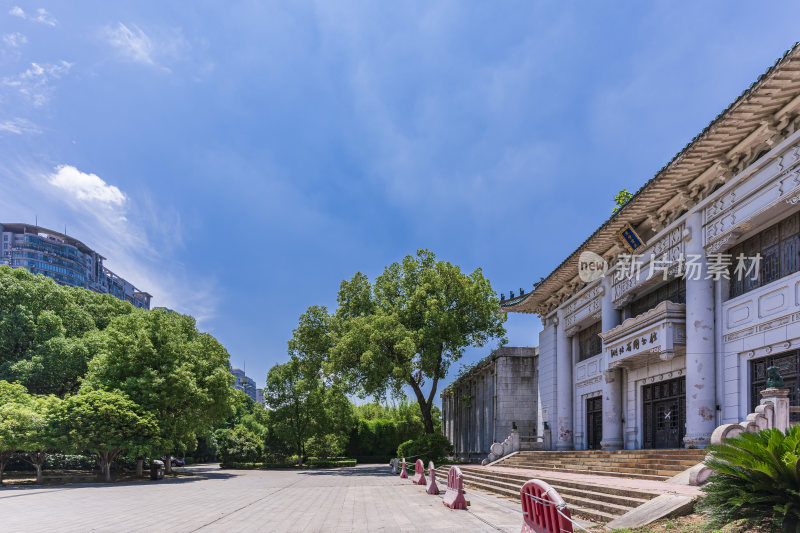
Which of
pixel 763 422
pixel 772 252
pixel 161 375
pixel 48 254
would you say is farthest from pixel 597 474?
→ pixel 48 254

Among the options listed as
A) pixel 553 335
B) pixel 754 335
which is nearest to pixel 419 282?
pixel 553 335

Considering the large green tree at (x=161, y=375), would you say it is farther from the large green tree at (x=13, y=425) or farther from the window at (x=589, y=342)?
the window at (x=589, y=342)

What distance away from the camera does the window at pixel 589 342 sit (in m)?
21.3

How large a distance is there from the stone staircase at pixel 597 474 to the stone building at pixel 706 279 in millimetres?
1373

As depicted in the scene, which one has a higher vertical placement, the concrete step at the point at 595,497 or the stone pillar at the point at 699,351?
the stone pillar at the point at 699,351

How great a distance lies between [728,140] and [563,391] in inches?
534

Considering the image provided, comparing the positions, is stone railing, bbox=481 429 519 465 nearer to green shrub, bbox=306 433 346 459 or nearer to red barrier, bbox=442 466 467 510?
red barrier, bbox=442 466 467 510

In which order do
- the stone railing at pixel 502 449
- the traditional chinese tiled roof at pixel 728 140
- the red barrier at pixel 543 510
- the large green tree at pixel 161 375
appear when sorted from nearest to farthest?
the red barrier at pixel 543 510
the traditional chinese tiled roof at pixel 728 140
the stone railing at pixel 502 449
the large green tree at pixel 161 375

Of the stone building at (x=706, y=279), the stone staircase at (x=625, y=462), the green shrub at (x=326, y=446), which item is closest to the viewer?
the stone building at (x=706, y=279)

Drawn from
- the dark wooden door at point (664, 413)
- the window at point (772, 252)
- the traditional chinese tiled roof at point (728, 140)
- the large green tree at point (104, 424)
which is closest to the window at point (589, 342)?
the dark wooden door at point (664, 413)

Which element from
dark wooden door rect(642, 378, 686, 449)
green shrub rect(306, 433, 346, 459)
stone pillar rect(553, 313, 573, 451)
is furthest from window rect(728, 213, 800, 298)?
green shrub rect(306, 433, 346, 459)

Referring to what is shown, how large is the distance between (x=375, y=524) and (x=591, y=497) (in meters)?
3.90

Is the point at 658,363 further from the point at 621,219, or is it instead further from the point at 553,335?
the point at 553,335

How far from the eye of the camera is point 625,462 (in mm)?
14031
